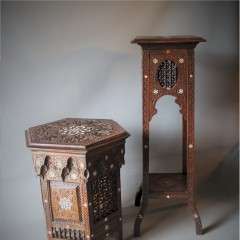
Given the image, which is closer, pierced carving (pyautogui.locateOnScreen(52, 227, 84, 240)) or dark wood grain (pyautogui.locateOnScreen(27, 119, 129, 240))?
dark wood grain (pyautogui.locateOnScreen(27, 119, 129, 240))

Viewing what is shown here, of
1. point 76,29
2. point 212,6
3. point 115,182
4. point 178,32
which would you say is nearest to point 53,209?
point 115,182

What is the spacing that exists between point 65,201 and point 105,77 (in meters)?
1.19

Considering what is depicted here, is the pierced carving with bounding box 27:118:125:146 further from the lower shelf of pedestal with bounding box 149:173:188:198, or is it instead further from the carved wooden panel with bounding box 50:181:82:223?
the lower shelf of pedestal with bounding box 149:173:188:198

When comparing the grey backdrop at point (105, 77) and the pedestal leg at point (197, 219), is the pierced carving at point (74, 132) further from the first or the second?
the pedestal leg at point (197, 219)

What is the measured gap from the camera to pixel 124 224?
102 inches

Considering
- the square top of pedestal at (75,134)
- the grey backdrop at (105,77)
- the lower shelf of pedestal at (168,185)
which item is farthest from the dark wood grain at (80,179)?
the grey backdrop at (105,77)

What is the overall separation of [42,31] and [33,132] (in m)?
1.03

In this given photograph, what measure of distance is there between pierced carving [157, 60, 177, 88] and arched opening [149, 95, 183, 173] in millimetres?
694

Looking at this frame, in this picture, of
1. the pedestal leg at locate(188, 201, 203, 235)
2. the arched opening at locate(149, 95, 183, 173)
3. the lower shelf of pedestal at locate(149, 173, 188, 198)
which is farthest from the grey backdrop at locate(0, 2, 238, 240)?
the pedestal leg at locate(188, 201, 203, 235)

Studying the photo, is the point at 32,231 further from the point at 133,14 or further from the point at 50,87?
the point at 133,14

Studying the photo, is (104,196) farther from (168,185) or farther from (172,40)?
(172,40)

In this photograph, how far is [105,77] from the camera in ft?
9.78

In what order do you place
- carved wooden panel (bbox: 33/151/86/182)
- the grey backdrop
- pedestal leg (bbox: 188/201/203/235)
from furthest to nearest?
the grey backdrop
pedestal leg (bbox: 188/201/203/235)
carved wooden panel (bbox: 33/151/86/182)

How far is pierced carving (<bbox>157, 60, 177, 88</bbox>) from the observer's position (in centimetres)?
229
